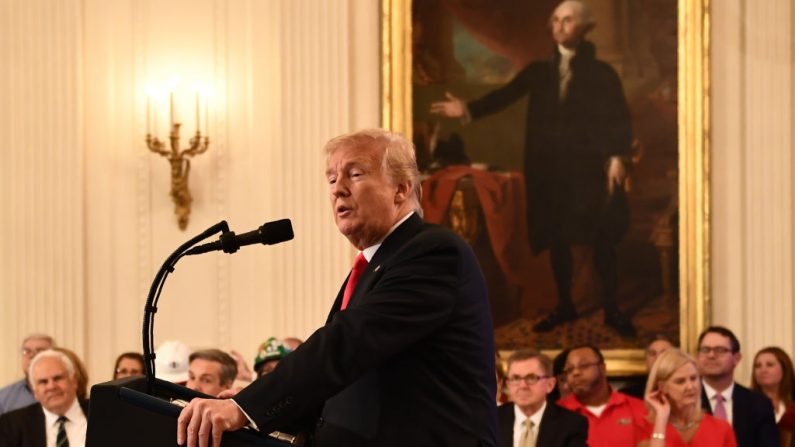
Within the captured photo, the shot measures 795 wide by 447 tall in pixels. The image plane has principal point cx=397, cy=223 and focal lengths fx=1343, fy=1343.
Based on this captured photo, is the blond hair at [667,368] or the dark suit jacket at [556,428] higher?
the blond hair at [667,368]

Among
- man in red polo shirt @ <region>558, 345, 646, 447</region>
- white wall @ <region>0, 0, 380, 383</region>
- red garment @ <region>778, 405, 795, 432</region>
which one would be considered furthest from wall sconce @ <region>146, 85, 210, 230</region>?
red garment @ <region>778, 405, 795, 432</region>

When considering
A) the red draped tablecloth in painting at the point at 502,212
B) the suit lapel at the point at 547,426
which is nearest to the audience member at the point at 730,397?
the red draped tablecloth in painting at the point at 502,212

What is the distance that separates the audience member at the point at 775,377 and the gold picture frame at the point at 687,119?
78 cm

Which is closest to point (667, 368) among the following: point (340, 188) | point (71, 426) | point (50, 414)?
point (71, 426)

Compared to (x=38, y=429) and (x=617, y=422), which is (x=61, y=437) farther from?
(x=617, y=422)

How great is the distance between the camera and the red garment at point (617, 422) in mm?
7703

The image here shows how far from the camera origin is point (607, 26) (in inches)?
408

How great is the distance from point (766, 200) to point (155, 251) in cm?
467

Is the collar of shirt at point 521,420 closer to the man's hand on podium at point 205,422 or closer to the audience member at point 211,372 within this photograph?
the audience member at point 211,372

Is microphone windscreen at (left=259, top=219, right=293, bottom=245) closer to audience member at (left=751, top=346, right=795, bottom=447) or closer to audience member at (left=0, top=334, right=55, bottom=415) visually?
audience member at (left=0, top=334, right=55, bottom=415)

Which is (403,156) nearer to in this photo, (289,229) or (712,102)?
(289,229)

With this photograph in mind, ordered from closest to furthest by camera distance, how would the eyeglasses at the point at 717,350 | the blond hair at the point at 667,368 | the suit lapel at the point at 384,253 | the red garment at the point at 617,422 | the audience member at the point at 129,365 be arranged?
1. the suit lapel at the point at 384,253
2. the blond hair at the point at 667,368
3. the red garment at the point at 617,422
4. the audience member at the point at 129,365
5. the eyeglasses at the point at 717,350

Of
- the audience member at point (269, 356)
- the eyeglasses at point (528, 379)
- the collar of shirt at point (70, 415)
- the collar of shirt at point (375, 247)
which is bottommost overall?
the collar of shirt at point (70, 415)

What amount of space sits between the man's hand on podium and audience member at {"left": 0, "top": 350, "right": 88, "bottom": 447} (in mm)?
4343
